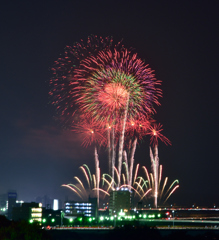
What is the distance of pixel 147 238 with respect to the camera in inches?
3644

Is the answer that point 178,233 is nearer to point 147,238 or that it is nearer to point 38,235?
point 147,238

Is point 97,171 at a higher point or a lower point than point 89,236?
higher

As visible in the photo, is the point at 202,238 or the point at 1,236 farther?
the point at 202,238

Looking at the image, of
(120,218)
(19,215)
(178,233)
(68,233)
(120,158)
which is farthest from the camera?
(120,218)

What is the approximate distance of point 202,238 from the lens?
94.1 metres

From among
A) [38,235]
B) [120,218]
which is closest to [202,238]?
[38,235]

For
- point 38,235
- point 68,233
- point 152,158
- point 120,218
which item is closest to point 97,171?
point 152,158

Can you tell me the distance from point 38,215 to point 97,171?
8270cm

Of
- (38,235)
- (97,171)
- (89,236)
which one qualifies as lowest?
(89,236)

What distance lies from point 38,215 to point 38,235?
405 ft

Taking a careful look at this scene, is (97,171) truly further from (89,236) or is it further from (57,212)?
(57,212)

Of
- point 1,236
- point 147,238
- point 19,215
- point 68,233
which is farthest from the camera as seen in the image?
point 19,215

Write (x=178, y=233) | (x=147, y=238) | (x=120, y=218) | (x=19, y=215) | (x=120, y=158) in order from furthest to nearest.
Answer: (x=120, y=218) < (x=19, y=215) < (x=178, y=233) < (x=147, y=238) < (x=120, y=158)

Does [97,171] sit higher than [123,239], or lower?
higher
